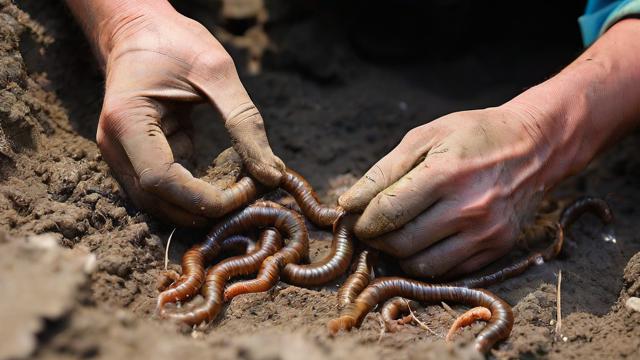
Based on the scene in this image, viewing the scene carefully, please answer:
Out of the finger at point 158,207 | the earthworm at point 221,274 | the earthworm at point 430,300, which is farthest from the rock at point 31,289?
the earthworm at point 430,300

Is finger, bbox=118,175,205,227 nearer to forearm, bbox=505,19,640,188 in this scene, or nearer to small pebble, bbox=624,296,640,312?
forearm, bbox=505,19,640,188

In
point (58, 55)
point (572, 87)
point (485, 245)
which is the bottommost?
point (485, 245)

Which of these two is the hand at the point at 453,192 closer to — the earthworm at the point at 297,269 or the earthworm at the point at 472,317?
A: the earthworm at the point at 297,269

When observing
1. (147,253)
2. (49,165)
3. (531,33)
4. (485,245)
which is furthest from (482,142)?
(531,33)

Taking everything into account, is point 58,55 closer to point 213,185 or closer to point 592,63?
point 213,185

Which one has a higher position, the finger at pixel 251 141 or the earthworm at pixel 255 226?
the finger at pixel 251 141

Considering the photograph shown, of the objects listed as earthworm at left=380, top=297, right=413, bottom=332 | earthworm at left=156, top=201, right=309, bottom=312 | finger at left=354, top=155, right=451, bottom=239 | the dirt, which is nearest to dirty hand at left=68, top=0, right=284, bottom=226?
earthworm at left=156, top=201, right=309, bottom=312
